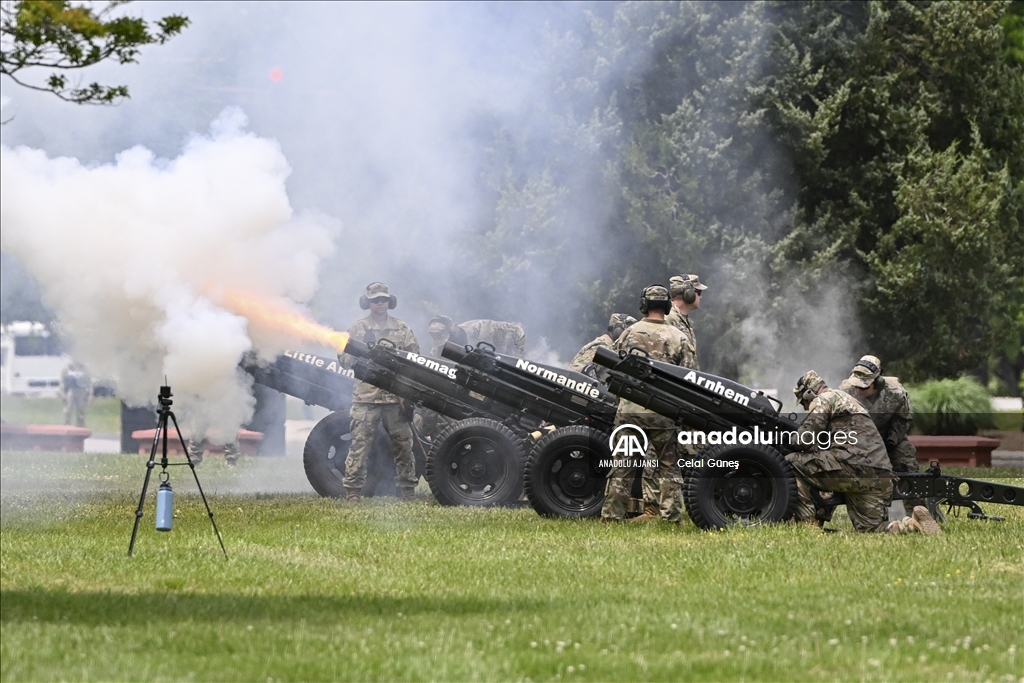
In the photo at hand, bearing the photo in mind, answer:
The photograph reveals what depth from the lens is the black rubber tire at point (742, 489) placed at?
40.4ft

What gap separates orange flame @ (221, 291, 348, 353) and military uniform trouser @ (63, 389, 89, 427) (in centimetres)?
2112

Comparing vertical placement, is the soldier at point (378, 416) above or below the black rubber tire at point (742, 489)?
above

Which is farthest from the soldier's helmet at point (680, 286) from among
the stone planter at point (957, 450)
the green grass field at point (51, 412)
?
the green grass field at point (51, 412)

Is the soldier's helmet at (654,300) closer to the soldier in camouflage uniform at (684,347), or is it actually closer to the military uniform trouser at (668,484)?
the soldier in camouflage uniform at (684,347)

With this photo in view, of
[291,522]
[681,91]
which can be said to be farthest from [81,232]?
[681,91]

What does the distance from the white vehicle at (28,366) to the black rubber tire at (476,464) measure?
39397 millimetres

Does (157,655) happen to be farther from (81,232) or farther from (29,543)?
(81,232)

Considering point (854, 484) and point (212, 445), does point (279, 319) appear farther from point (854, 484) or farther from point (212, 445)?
point (212, 445)

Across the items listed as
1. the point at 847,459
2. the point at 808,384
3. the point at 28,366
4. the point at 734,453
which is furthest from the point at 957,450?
the point at 28,366

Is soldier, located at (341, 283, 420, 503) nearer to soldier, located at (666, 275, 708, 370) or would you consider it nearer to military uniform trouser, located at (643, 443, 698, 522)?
soldier, located at (666, 275, 708, 370)

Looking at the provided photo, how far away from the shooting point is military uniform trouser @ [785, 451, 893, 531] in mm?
12359

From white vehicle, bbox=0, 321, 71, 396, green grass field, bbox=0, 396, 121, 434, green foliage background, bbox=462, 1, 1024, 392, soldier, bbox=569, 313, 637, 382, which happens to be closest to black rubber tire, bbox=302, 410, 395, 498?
soldier, bbox=569, 313, 637, 382

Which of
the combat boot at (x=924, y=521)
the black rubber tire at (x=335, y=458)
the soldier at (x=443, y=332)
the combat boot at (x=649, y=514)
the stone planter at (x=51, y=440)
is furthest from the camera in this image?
the stone planter at (x=51, y=440)

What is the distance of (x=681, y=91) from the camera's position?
24281mm
